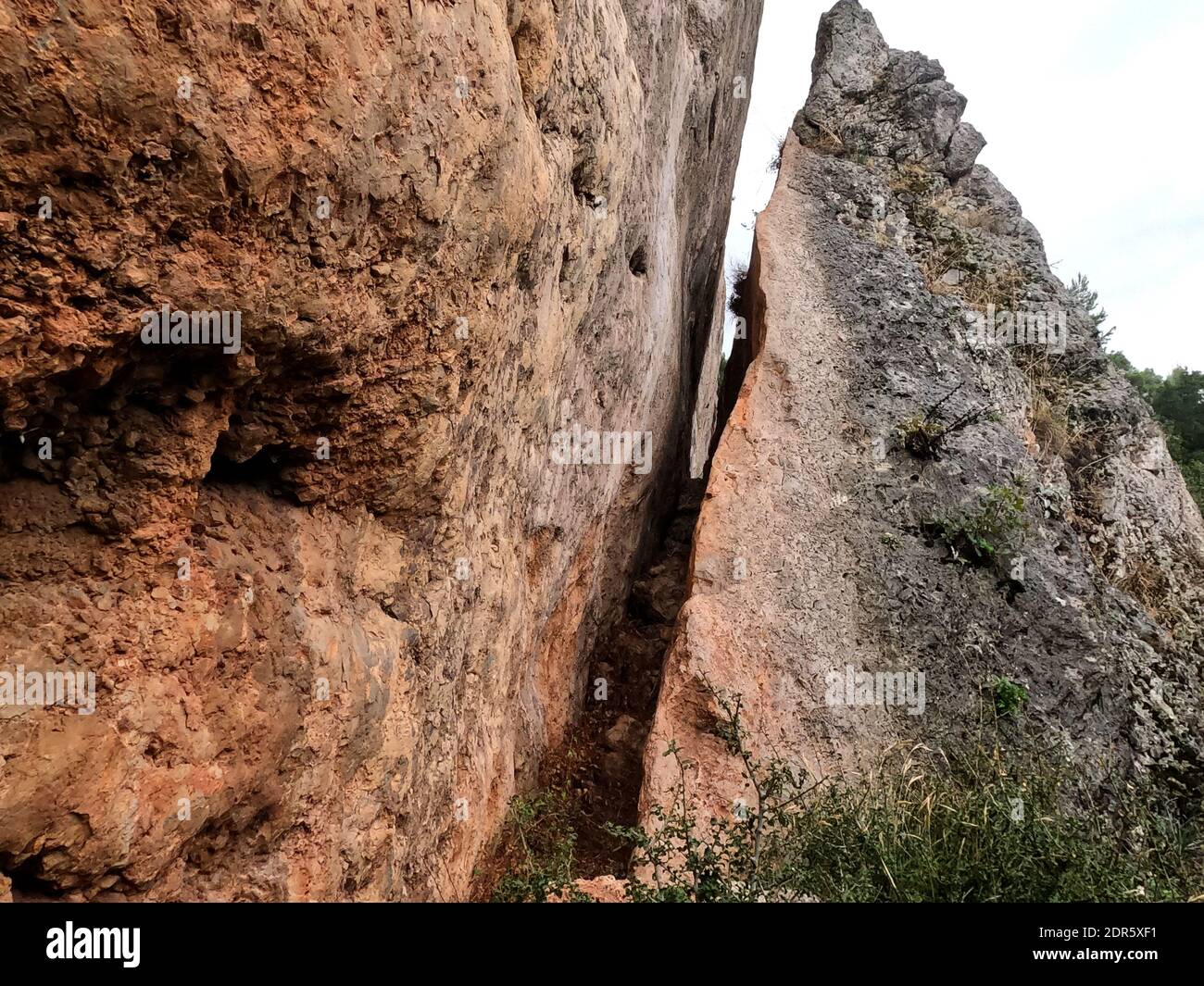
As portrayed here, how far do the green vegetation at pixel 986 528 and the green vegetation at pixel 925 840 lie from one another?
142cm

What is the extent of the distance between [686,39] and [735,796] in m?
6.04

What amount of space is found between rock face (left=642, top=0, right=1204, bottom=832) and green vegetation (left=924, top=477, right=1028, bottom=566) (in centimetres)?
2

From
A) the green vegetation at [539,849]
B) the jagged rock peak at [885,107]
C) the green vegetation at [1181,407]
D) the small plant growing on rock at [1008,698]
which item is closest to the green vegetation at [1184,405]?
the green vegetation at [1181,407]

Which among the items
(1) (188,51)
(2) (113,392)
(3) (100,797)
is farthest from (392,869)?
(1) (188,51)

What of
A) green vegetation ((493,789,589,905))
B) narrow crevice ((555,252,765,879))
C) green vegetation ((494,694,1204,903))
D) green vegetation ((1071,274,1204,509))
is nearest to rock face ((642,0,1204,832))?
green vegetation ((494,694,1204,903))

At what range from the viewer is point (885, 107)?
8.49 m

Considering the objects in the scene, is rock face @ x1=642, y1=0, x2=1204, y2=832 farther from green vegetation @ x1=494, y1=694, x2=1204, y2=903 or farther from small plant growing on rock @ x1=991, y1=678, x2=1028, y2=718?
green vegetation @ x1=494, y1=694, x2=1204, y2=903

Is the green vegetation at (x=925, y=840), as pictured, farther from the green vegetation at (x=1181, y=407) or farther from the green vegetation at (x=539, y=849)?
the green vegetation at (x=1181, y=407)

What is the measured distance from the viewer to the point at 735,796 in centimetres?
486

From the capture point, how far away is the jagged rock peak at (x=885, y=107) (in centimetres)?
823

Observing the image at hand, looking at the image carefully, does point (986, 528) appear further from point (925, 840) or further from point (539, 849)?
point (539, 849)

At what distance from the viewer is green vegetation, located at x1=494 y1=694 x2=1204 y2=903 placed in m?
3.62

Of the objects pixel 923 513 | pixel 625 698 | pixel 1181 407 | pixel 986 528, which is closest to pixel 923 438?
pixel 923 513
